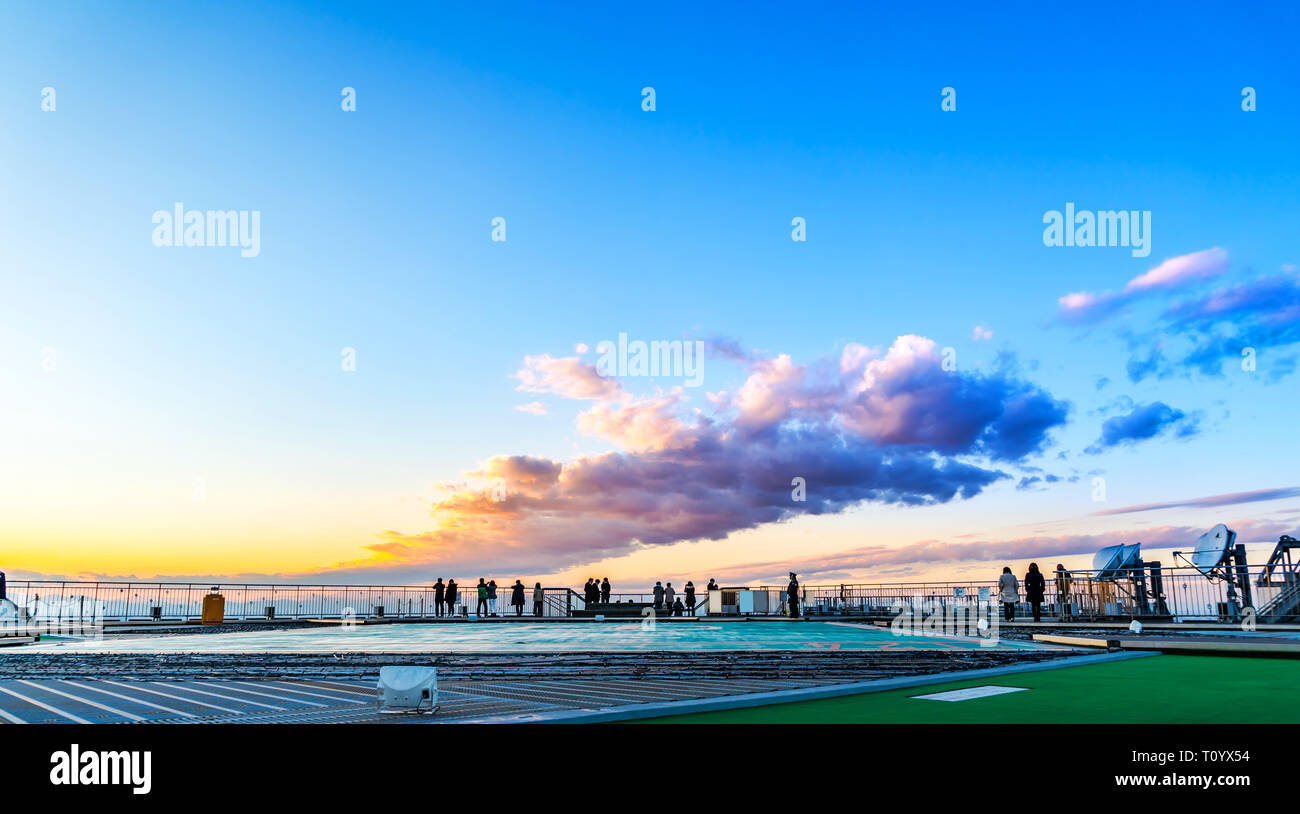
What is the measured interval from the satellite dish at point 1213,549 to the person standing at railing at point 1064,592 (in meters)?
4.34

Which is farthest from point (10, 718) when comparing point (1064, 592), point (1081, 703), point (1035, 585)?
point (1064, 592)

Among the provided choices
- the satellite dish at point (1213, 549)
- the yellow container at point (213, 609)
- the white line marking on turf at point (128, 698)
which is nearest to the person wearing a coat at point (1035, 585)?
the satellite dish at point (1213, 549)

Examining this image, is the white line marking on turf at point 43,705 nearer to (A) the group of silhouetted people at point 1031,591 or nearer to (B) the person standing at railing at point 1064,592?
(A) the group of silhouetted people at point 1031,591

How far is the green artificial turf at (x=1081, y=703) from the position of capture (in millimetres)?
6441

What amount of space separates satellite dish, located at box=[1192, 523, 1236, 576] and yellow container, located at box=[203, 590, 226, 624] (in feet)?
136

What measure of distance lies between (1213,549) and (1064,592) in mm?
5293

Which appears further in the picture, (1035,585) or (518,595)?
(518,595)

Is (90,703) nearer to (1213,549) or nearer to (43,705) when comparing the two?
(43,705)

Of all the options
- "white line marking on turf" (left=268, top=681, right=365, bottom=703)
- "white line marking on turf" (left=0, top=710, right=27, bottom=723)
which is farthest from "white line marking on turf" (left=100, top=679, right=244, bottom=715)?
"white line marking on turf" (left=0, top=710, right=27, bottom=723)

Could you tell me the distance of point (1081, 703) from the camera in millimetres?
7422
